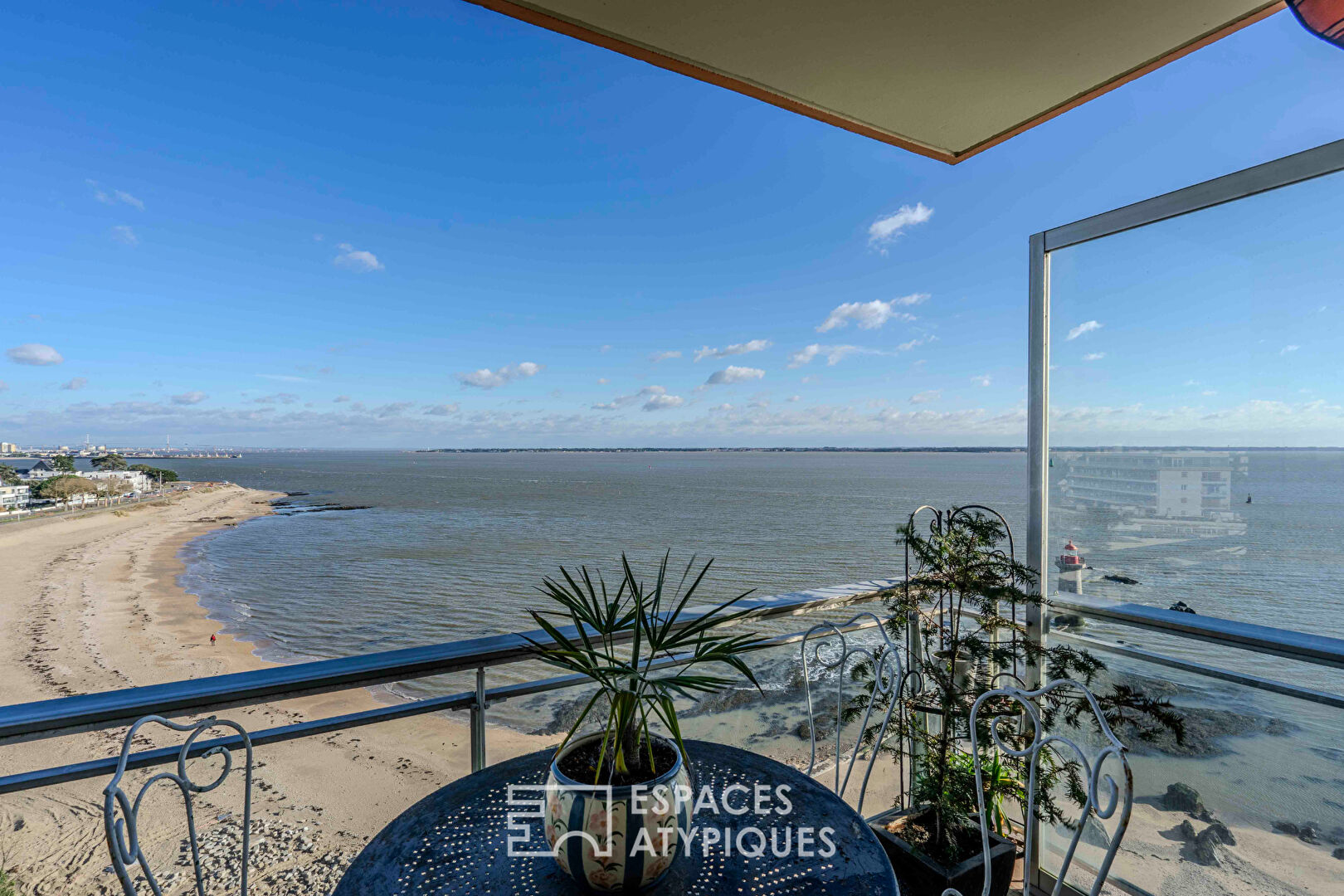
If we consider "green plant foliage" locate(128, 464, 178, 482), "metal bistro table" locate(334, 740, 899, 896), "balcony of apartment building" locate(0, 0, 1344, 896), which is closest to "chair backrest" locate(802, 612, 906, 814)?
"balcony of apartment building" locate(0, 0, 1344, 896)

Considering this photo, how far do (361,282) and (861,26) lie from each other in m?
30.3

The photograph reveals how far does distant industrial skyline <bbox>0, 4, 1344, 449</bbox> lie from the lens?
1685 mm

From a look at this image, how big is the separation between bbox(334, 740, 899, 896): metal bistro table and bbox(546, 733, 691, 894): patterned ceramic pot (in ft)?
0.20

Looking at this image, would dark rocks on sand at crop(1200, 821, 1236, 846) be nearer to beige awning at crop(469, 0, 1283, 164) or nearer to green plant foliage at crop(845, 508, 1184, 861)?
green plant foliage at crop(845, 508, 1184, 861)

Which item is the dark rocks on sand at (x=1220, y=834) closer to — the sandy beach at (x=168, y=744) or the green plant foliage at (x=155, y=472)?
the sandy beach at (x=168, y=744)

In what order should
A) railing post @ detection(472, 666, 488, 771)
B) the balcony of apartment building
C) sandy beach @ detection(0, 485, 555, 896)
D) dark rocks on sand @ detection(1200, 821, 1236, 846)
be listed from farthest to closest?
sandy beach @ detection(0, 485, 555, 896) → dark rocks on sand @ detection(1200, 821, 1236, 846) → railing post @ detection(472, 666, 488, 771) → the balcony of apartment building

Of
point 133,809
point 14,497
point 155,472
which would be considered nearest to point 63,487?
point 14,497

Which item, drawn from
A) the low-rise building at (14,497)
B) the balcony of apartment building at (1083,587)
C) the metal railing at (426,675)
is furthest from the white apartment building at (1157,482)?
the low-rise building at (14,497)

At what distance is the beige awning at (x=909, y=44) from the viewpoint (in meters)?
1.20

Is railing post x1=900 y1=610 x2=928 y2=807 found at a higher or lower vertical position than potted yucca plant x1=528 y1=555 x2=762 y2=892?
lower

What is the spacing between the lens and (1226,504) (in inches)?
62.9

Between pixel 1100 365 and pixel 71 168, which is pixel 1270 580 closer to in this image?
pixel 1100 365

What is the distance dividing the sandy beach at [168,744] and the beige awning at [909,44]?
1.64 metres

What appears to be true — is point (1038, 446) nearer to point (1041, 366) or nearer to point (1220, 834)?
point (1041, 366)
